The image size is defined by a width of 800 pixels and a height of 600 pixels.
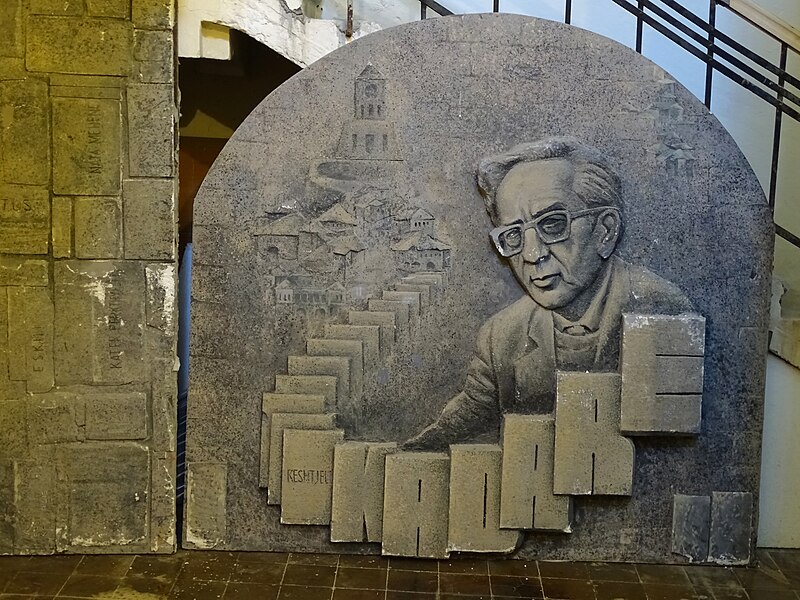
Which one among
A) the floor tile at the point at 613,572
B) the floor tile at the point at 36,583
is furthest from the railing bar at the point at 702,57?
the floor tile at the point at 36,583

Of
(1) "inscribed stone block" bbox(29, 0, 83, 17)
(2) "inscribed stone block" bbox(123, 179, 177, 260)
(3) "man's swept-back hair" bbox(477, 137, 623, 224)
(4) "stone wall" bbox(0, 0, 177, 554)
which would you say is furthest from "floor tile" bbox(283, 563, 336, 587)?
(1) "inscribed stone block" bbox(29, 0, 83, 17)

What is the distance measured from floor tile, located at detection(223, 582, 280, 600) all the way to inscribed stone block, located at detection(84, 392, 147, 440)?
1.98 ft

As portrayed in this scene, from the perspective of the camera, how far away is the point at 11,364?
2721 mm

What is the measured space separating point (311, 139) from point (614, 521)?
1.63m

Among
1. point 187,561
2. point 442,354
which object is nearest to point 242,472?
point 187,561

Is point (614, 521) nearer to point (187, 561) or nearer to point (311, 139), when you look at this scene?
point (187, 561)

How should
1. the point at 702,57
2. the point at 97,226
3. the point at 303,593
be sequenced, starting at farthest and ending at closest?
the point at 702,57 → the point at 97,226 → the point at 303,593

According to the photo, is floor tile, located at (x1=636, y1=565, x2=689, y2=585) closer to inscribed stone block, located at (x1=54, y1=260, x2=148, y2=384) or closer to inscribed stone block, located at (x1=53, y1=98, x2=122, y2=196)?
inscribed stone block, located at (x1=54, y1=260, x2=148, y2=384)

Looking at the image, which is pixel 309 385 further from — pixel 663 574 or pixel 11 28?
pixel 11 28

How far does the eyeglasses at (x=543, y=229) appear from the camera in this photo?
2.61 meters

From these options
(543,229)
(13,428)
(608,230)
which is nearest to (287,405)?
(13,428)

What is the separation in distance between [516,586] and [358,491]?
59 centimetres

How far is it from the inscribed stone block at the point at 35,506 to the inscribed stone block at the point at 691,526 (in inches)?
82.3

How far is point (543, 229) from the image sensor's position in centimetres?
263
